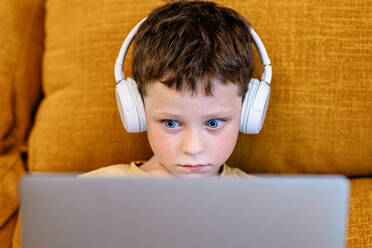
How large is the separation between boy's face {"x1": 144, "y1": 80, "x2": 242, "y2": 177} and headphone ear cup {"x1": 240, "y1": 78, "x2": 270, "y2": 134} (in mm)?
16

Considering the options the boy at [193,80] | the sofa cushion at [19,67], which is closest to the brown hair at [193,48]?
the boy at [193,80]

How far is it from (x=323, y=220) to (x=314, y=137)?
556mm

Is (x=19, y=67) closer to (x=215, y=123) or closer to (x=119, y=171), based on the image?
(x=119, y=171)

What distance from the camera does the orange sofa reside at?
3.41 ft

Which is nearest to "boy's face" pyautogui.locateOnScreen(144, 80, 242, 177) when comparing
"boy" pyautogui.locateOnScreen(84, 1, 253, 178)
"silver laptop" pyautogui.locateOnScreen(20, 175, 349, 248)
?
"boy" pyautogui.locateOnScreen(84, 1, 253, 178)

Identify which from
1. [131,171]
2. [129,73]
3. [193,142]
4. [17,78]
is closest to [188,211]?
[193,142]

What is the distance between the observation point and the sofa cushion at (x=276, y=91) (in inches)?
40.9

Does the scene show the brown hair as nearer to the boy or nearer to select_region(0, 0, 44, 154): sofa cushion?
the boy

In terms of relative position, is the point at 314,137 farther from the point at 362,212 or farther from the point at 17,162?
the point at 17,162

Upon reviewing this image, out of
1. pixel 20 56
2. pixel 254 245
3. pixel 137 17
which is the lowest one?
pixel 254 245

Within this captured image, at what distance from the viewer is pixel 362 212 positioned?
98cm

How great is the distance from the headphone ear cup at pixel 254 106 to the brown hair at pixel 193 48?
2 centimetres

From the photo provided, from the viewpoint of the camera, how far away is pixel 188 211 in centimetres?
53

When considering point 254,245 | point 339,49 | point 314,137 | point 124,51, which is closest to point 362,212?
point 314,137
